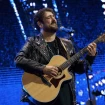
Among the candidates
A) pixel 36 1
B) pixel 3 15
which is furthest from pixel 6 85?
pixel 36 1

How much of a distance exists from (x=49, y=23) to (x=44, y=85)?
0.58 metres

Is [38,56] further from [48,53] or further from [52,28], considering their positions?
[52,28]

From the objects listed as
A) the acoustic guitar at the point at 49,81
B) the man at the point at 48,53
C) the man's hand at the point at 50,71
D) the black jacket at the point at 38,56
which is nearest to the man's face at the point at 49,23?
the man at the point at 48,53

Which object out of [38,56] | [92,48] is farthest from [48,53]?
[92,48]

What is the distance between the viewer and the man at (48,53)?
6.95 ft

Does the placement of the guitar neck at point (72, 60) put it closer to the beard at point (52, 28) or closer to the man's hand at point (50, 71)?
the man's hand at point (50, 71)

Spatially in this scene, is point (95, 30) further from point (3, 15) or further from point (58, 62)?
point (58, 62)

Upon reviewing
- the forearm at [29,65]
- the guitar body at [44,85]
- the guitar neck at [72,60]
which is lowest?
the guitar body at [44,85]

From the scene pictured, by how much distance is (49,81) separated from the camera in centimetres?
212

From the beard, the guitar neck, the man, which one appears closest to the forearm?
the man

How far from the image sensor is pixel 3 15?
3666mm

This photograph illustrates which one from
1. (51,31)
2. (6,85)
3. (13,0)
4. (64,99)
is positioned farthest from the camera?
(13,0)

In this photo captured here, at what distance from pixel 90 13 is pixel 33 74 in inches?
78.7

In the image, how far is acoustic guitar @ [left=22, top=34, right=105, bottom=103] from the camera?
2.06 metres
